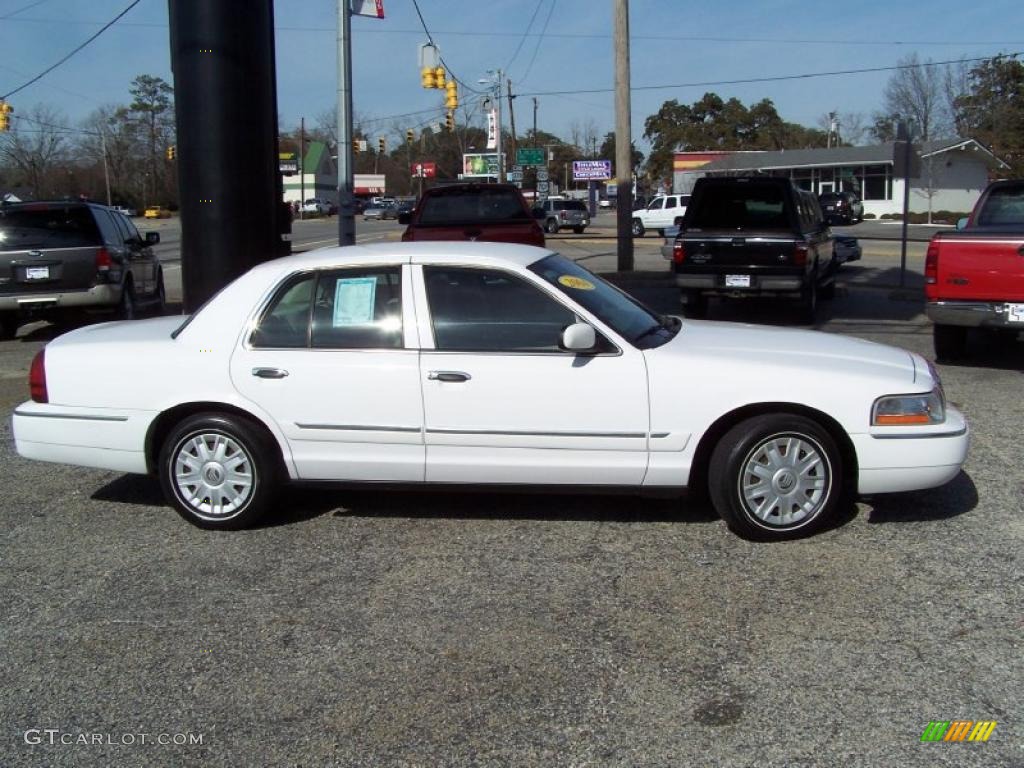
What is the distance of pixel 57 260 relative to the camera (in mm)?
12289

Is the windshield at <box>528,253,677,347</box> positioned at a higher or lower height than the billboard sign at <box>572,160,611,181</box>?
lower

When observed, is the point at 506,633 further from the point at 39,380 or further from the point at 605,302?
→ the point at 39,380

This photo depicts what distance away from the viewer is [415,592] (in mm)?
4555

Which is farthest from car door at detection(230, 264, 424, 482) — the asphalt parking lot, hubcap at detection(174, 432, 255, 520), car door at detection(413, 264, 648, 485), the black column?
the black column

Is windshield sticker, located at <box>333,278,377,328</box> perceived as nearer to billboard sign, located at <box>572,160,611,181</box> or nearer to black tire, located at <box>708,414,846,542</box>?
black tire, located at <box>708,414,846,542</box>

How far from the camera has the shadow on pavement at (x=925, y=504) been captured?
5405mm

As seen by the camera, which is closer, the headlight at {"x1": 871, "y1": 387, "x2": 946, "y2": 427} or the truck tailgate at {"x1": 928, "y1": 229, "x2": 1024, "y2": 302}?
the headlight at {"x1": 871, "y1": 387, "x2": 946, "y2": 427}

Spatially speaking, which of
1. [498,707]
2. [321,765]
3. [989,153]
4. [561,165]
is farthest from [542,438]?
[561,165]

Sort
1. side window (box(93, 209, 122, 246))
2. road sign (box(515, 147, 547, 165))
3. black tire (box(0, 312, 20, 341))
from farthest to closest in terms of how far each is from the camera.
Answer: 1. road sign (box(515, 147, 547, 165))
2. black tire (box(0, 312, 20, 341))
3. side window (box(93, 209, 122, 246))

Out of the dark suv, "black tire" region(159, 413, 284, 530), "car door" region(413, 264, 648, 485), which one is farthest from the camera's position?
the dark suv

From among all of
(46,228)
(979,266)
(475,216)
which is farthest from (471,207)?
(979,266)

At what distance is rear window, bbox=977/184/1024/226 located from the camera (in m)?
10.1

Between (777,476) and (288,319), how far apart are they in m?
2.63

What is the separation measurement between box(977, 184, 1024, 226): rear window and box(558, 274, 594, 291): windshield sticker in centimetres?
633
